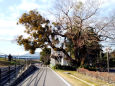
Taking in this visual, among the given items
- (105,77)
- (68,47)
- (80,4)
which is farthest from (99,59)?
(105,77)

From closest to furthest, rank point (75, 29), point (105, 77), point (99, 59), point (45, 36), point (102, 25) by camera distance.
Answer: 1. point (105, 77)
2. point (102, 25)
3. point (75, 29)
4. point (45, 36)
5. point (99, 59)

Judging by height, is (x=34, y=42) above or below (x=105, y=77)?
above

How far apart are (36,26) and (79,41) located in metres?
9.18

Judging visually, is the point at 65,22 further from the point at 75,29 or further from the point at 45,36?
the point at 45,36

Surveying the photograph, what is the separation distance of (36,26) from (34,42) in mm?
3442

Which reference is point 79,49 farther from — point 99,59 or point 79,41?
point 99,59

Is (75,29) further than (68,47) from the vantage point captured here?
No

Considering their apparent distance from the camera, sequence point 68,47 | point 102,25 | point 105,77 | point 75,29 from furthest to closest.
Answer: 1. point 68,47
2. point 75,29
3. point 102,25
4. point 105,77

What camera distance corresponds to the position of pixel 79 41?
108ft

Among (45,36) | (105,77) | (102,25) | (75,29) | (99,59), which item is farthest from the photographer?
(99,59)

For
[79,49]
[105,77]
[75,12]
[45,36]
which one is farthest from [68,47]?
[105,77]

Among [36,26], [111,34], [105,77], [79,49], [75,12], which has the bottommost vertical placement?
[105,77]

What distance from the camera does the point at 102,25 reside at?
30703 mm

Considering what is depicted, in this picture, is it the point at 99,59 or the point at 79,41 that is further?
the point at 99,59
